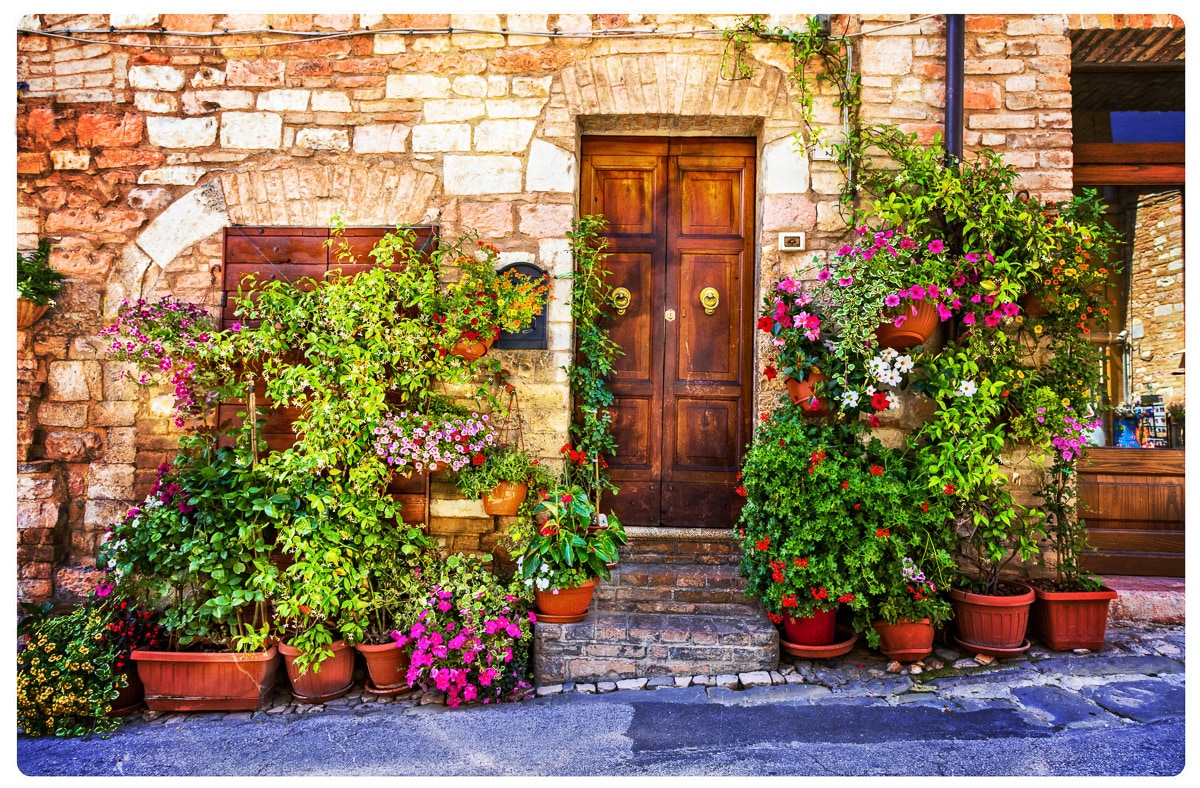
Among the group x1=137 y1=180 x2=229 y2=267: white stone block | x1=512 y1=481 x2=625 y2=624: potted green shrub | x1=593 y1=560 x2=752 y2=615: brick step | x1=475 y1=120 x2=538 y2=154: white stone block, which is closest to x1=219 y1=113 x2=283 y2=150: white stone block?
x1=137 y1=180 x2=229 y2=267: white stone block

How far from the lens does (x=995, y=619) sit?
3.13 metres

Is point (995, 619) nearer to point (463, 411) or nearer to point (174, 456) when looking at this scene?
point (463, 411)

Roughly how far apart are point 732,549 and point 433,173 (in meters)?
2.69

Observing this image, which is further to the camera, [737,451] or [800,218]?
[737,451]

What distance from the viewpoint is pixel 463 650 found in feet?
9.51

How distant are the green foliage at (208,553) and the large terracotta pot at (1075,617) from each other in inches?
148

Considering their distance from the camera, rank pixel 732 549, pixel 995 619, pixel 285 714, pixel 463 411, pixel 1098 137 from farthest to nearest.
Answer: pixel 1098 137 → pixel 732 549 → pixel 463 411 → pixel 995 619 → pixel 285 714

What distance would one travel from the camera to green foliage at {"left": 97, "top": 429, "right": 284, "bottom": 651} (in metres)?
2.89

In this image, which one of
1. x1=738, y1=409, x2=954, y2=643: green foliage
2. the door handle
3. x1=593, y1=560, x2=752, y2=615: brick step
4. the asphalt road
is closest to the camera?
the asphalt road

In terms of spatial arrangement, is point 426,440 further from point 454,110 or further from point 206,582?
point 454,110

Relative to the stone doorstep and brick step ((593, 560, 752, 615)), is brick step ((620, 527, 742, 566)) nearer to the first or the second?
brick step ((593, 560, 752, 615))

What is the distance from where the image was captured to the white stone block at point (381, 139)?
357 cm

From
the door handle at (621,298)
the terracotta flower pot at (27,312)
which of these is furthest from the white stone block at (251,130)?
the door handle at (621,298)

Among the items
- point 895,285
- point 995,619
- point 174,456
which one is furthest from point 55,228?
point 995,619
